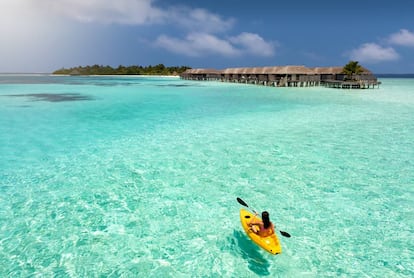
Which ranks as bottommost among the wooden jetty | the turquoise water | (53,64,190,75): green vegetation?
the turquoise water

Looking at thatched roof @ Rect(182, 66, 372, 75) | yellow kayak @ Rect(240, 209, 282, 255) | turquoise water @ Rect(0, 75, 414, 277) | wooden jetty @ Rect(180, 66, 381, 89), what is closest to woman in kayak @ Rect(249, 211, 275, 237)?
yellow kayak @ Rect(240, 209, 282, 255)

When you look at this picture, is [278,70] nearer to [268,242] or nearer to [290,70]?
[290,70]

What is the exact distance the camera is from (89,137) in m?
15.0

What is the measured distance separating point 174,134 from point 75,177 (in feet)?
21.5

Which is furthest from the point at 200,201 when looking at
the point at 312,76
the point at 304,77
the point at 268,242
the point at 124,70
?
the point at 124,70

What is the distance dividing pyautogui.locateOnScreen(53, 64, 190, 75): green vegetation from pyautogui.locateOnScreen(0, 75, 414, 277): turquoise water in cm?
12299

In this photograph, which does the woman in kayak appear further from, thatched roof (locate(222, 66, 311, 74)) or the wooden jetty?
thatched roof (locate(222, 66, 311, 74))

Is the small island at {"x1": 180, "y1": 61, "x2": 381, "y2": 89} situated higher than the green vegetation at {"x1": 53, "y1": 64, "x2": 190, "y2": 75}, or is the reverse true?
the green vegetation at {"x1": 53, "y1": 64, "x2": 190, "y2": 75}

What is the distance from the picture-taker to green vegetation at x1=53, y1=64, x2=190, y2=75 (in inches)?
5374

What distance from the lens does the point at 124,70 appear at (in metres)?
150

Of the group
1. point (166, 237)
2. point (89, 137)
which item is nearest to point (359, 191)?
point (166, 237)

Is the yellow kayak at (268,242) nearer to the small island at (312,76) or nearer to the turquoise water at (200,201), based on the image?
the turquoise water at (200,201)

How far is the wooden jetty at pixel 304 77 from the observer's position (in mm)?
51719

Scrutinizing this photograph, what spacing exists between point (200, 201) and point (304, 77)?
5276 cm
